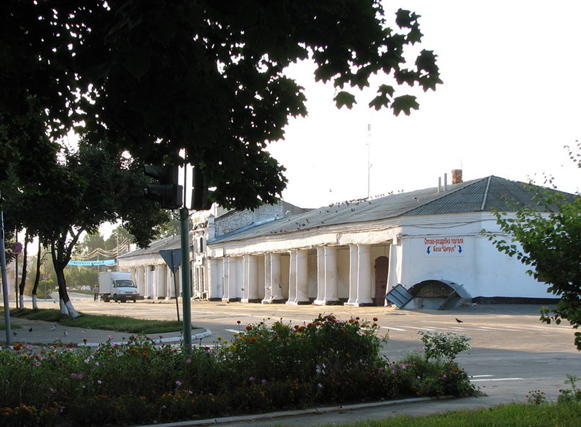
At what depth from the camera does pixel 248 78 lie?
7.67 meters

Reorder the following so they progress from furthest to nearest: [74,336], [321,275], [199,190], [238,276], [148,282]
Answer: [148,282], [238,276], [321,275], [74,336], [199,190]

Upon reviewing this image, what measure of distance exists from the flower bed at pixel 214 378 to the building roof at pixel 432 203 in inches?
982

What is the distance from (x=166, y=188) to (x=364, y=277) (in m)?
34.9

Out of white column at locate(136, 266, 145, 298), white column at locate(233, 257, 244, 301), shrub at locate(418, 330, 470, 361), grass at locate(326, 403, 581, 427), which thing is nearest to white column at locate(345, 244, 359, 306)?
white column at locate(233, 257, 244, 301)

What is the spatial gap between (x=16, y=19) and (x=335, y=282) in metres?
41.0

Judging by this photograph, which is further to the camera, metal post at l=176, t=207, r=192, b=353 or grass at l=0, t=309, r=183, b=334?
grass at l=0, t=309, r=183, b=334

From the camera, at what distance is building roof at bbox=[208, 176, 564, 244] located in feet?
128

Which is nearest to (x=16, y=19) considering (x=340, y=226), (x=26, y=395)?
(x=26, y=395)

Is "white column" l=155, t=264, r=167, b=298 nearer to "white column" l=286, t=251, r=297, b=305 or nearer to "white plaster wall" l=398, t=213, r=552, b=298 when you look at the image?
"white column" l=286, t=251, r=297, b=305

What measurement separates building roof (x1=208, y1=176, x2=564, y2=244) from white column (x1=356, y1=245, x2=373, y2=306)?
6.53 feet

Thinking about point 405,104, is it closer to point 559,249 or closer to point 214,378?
point 559,249

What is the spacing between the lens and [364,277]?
143 ft

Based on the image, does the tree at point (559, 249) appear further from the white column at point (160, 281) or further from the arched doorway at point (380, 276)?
the white column at point (160, 281)

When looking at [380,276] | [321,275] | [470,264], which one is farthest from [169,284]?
[470,264]
